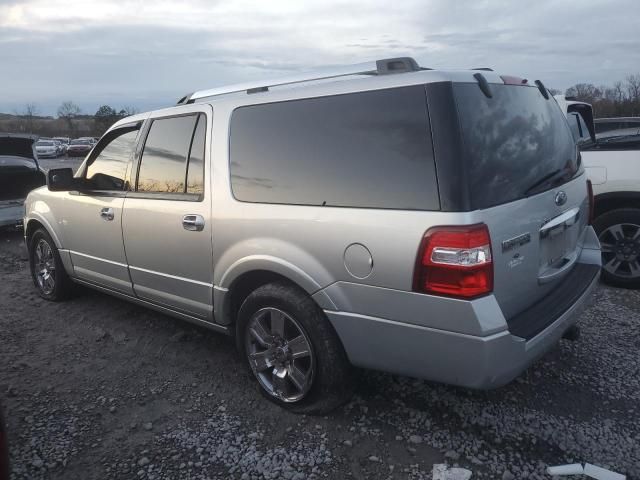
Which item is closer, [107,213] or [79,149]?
[107,213]

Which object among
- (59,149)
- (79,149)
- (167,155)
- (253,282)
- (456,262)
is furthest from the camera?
(59,149)

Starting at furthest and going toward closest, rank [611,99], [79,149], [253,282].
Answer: [79,149], [611,99], [253,282]

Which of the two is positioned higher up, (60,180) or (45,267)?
(60,180)

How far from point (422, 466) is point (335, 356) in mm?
689

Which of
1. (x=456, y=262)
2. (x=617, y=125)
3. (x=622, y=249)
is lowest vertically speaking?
(x=622, y=249)

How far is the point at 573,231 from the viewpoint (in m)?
3.27

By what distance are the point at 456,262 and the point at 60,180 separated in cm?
342

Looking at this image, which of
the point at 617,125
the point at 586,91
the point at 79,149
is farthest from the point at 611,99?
the point at 79,149

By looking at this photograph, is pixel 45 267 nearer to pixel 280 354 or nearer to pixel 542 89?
pixel 280 354

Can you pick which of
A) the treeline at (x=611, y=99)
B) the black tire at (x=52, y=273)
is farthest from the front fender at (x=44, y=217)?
the treeline at (x=611, y=99)

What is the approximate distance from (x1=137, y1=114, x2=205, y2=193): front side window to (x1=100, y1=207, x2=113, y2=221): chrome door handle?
0.37 m

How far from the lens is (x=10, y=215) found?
8.12 m

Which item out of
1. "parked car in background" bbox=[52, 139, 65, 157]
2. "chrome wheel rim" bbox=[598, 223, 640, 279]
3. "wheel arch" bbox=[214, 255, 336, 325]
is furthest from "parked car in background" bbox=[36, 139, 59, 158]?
"chrome wheel rim" bbox=[598, 223, 640, 279]

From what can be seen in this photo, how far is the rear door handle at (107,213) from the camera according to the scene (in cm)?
406
